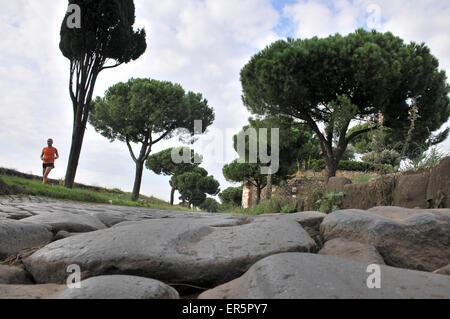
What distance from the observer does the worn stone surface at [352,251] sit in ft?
4.81

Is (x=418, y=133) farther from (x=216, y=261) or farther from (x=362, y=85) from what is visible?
Result: (x=216, y=261)

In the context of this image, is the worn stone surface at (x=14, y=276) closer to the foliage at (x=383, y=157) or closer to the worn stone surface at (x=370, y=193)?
the worn stone surface at (x=370, y=193)

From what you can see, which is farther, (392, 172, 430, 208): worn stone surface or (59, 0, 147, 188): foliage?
(59, 0, 147, 188): foliage

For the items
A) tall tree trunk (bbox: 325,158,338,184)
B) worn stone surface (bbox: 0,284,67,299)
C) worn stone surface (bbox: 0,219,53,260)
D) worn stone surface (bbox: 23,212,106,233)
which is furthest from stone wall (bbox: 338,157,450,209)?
tall tree trunk (bbox: 325,158,338,184)

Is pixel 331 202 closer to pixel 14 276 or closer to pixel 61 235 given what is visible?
pixel 61 235

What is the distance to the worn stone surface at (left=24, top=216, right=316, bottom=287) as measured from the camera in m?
1.35

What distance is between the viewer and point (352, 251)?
155cm

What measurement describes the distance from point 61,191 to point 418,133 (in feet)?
42.0

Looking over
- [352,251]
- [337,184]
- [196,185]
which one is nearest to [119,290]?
[352,251]

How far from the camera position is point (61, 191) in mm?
9086

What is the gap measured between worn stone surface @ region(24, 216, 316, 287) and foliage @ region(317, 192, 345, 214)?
2458 millimetres

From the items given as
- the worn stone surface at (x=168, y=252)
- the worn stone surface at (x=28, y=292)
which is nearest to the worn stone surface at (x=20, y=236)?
the worn stone surface at (x=168, y=252)

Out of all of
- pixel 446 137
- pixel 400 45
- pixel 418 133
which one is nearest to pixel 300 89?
pixel 400 45

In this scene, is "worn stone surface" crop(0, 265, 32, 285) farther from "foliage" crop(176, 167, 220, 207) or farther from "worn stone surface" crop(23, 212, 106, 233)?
"foliage" crop(176, 167, 220, 207)
